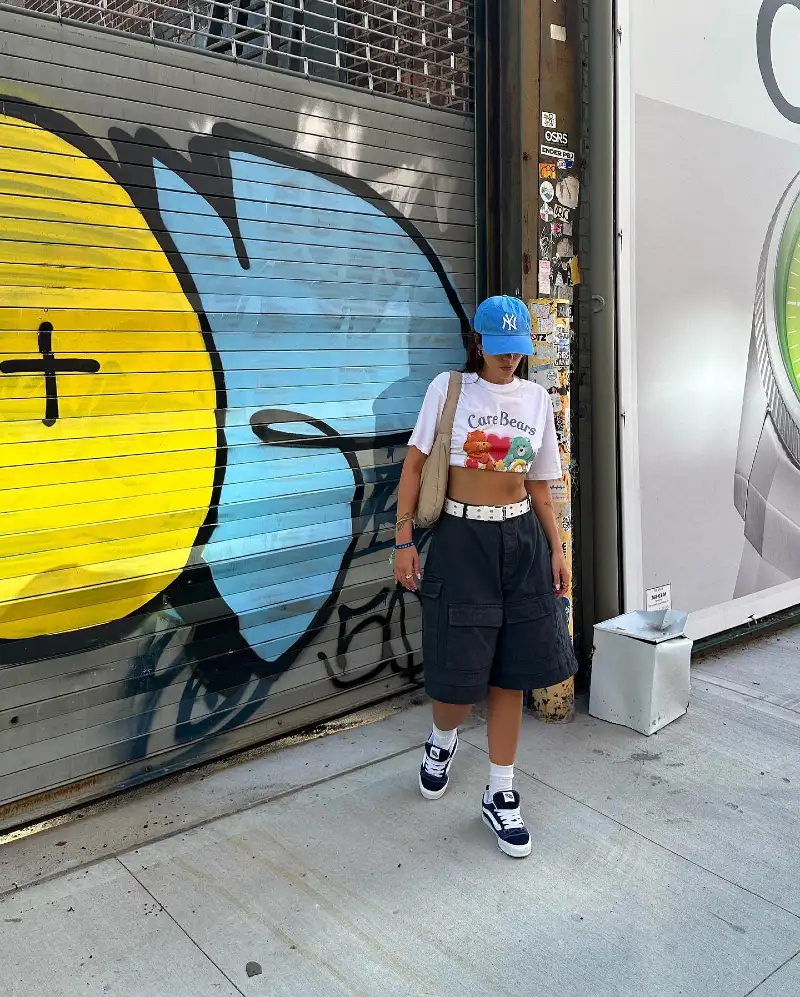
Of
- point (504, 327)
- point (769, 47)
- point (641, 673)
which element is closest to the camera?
point (504, 327)

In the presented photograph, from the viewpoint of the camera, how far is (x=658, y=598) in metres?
4.68

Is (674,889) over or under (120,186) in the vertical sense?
under

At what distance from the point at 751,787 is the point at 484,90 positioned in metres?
3.28

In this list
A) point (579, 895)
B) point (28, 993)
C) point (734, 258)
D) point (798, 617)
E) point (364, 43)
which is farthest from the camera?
point (798, 617)

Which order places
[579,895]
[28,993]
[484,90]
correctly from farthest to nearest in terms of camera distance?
[484,90] → [579,895] → [28,993]

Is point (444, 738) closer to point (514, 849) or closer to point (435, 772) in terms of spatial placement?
point (435, 772)

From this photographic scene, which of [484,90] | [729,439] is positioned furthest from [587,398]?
[484,90]

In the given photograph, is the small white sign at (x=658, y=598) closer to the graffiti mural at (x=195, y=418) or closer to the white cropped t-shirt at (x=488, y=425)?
the graffiti mural at (x=195, y=418)

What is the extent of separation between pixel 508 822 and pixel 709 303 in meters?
3.08

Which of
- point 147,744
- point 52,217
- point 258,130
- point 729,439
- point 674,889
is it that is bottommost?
point 674,889

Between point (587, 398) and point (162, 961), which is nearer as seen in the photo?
point (162, 961)

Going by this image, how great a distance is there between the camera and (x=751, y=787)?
3.52 metres

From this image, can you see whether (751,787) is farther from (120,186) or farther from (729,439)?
(120,186)

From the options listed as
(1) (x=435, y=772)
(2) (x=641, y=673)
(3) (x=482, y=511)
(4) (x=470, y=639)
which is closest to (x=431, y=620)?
(4) (x=470, y=639)
